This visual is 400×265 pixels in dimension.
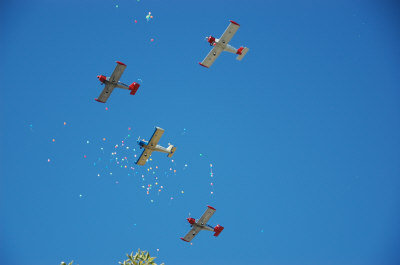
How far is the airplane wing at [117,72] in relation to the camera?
37.0 metres

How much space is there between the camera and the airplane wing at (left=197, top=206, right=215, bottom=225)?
4159cm

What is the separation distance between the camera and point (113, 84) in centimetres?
3831

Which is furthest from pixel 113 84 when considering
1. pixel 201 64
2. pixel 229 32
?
pixel 229 32

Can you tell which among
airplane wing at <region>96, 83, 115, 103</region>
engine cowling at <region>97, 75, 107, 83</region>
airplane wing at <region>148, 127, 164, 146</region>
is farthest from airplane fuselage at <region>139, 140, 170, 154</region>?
engine cowling at <region>97, 75, 107, 83</region>

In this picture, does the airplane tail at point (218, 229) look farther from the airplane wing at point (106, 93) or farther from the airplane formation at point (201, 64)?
the airplane wing at point (106, 93)

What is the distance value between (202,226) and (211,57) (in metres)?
14.9

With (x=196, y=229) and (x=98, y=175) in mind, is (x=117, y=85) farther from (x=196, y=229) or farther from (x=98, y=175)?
Answer: (x=196, y=229)

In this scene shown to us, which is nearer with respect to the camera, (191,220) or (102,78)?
(102,78)

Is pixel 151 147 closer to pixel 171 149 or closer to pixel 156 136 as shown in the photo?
pixel 156 136

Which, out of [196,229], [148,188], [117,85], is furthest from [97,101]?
[196,229]

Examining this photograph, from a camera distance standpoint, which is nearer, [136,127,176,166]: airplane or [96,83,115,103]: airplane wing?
[96,83,115,103]: airplane wing

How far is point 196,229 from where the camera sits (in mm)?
42656

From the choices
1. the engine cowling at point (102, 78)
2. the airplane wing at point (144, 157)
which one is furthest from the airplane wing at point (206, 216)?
the engine cowling at point (102, 78)

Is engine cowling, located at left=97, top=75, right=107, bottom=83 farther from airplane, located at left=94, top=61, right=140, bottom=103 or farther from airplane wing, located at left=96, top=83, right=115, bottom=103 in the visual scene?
airplane wing, located at left=96, top=83, right=115, bottom=103
